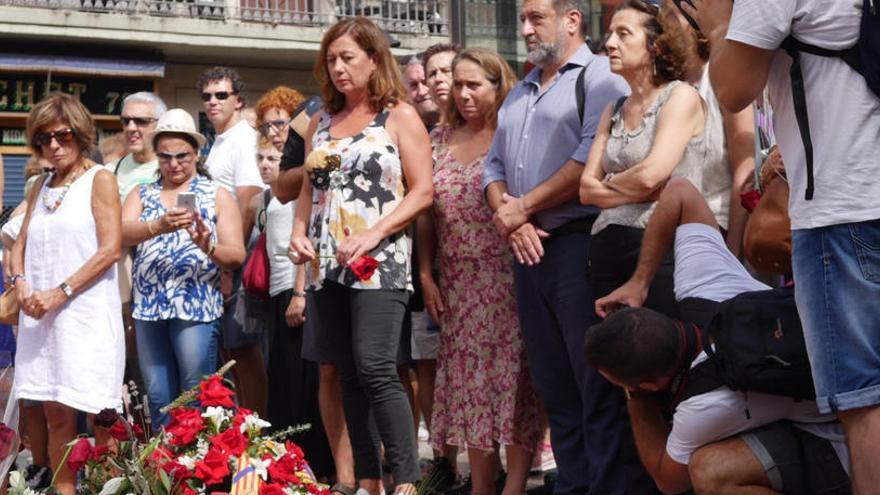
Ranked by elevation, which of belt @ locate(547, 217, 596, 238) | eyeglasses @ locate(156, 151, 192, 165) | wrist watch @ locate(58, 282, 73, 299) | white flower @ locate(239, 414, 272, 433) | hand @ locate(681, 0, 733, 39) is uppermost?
hand @ locate(681, 0, 733, 39)

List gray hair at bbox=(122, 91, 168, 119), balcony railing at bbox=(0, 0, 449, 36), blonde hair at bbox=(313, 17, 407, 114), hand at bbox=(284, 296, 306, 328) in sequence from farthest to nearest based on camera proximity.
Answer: balcony railing at bbox=(0, 0, 449, 36), gray hair at bbox=(122, 91, 168, 119), hand at bbox=(284, 296, 306, 328), blonde hair at bbox=(313, 17, 407, 114)

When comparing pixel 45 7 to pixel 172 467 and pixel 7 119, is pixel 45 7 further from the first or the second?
pixel 172 467

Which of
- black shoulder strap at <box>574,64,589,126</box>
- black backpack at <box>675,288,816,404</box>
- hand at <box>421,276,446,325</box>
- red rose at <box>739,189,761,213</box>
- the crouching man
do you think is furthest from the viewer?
hand at <box>421,276,446,325</box>

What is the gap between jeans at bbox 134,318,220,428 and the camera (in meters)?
6.92

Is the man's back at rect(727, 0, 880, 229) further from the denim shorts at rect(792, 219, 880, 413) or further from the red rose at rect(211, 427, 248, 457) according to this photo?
the red rose at rect(211, 427, 248, 457)

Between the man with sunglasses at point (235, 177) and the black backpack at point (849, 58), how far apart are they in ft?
14.7

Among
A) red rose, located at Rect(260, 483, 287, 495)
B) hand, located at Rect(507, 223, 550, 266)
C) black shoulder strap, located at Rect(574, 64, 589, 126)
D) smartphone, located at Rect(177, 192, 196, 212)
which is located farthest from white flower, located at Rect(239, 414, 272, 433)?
smartphone, located at Rect(177, 192, 196, 212)

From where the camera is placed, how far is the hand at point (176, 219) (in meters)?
6.85

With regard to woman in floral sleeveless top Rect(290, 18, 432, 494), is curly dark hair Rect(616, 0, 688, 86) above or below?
above

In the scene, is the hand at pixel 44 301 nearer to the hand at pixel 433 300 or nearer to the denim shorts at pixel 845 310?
the hand at pixel 433 300

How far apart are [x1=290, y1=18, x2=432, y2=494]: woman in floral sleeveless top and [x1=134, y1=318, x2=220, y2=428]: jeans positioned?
91 centimetres

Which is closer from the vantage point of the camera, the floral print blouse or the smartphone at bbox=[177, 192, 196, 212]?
the floral print blouse

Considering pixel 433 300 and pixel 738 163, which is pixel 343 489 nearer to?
pixel 433 300

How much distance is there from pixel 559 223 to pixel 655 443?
1.71 m
